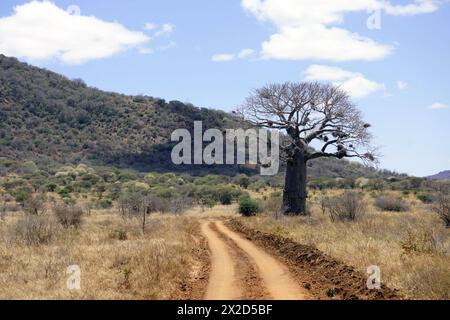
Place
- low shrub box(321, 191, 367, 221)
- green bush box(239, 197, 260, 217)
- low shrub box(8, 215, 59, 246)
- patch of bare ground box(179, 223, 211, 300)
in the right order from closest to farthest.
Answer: patch of bare ground box(179, 223, 211, 300) < low shrub box(8, 215, 59, 246) < low shrub box(321, 191, 367, 221) < green bush box(239, 197, 260, 217)

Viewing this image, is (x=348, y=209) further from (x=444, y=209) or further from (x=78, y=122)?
(x=78, y=122)

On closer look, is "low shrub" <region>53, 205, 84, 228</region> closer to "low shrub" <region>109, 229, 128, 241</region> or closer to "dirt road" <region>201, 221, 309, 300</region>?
"low shrub" <region>109, 229, 128, 241</region>

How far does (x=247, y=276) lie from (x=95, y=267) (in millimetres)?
3354

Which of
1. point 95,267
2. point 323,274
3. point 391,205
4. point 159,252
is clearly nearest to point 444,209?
point 323,274

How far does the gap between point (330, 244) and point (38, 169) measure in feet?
155

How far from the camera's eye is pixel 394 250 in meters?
12.2

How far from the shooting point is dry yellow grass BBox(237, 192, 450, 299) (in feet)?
28.7


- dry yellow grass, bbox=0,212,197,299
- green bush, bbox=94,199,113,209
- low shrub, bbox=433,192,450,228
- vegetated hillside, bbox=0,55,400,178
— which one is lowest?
green bush, bbox=94,199,113,209

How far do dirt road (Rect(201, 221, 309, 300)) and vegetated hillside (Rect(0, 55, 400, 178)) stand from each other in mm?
42723

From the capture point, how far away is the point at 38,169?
55406 millimetres

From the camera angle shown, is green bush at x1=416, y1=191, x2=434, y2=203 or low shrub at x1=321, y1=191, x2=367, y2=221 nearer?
low shrub at x1=321, y1=191, x2=367, y2=221

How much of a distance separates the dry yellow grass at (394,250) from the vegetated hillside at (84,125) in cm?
4290

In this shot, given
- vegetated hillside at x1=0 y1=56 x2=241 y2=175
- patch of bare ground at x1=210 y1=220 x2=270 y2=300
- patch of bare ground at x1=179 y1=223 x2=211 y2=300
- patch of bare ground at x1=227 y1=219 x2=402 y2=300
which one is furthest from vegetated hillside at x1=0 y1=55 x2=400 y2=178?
patch of bare ground at x1=227 y1=219 x2=402 y2=300

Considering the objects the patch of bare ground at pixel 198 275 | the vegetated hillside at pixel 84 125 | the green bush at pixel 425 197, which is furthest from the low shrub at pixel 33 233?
the vegetated hillside at pixel 84 125
